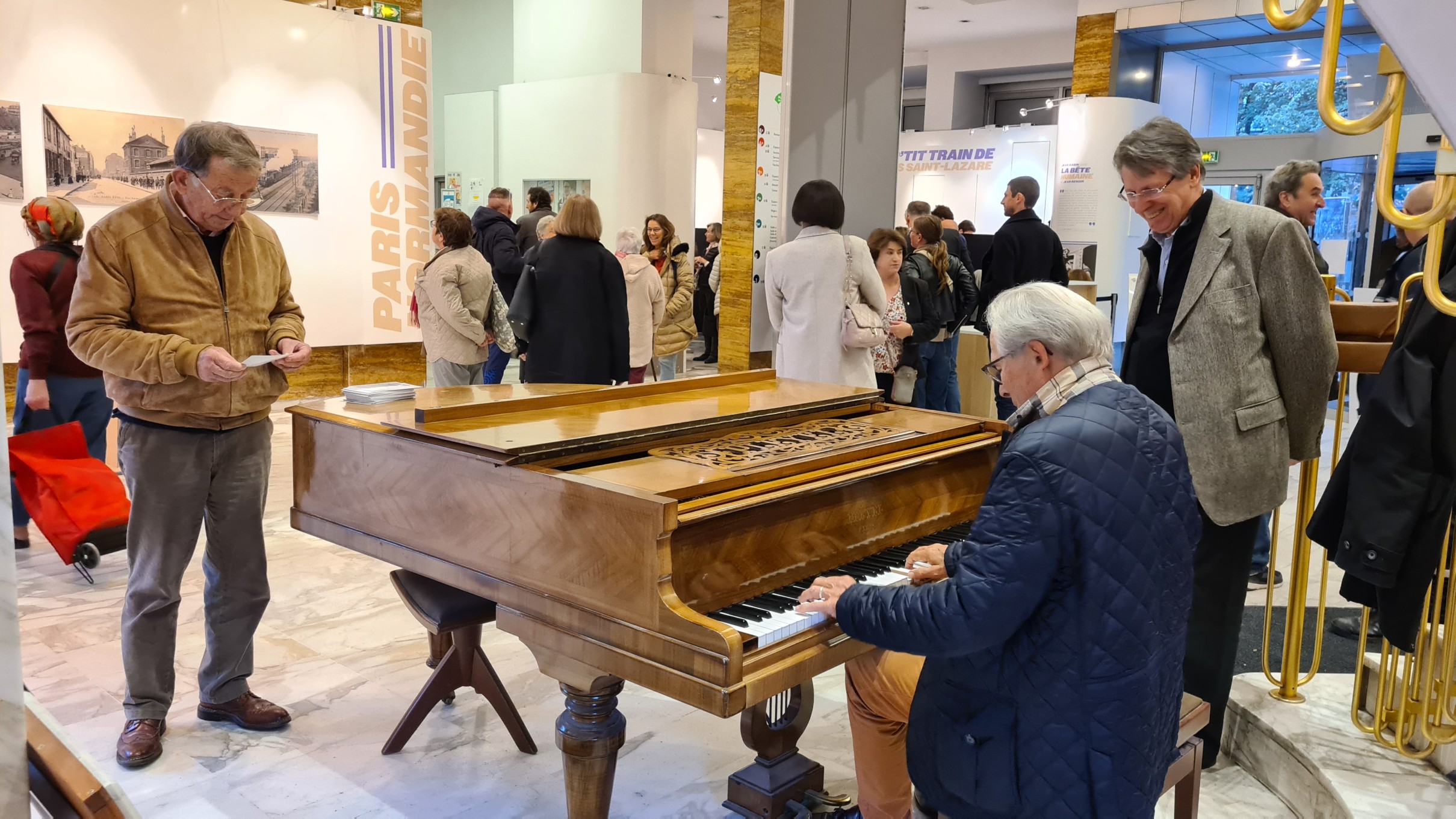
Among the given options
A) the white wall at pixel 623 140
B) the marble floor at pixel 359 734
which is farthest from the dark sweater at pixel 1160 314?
the white wall at pixel 623 140

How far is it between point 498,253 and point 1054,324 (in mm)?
5716

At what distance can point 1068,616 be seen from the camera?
169 centimetres

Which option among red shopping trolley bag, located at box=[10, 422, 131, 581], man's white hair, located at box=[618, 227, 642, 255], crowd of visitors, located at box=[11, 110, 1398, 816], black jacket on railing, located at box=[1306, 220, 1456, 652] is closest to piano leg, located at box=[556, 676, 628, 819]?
crowd of visitors, located at box=[11, 110, 1398, 816]

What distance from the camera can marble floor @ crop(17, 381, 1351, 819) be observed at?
2850 mm

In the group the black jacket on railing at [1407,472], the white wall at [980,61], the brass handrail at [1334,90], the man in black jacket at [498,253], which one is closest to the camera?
the brass handrail at [1334,90]

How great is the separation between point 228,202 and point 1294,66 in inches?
545

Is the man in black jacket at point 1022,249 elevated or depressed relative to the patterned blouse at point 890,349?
elevated

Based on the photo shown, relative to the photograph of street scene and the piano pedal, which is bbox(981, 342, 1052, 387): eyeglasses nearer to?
the piano pedal

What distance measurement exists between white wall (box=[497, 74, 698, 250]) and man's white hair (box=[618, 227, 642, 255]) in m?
3.42

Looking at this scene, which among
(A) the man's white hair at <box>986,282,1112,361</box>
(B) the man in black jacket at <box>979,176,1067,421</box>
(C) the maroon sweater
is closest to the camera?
(A) the man's white hair at <box>986,282,1112,361</box>

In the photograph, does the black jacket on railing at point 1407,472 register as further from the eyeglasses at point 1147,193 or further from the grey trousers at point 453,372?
the grey trousers at point 453,372

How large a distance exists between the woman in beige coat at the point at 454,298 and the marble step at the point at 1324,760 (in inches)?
169

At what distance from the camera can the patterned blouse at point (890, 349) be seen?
5.73 m

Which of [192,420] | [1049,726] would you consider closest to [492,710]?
[192,420]
